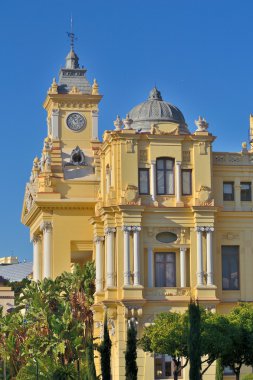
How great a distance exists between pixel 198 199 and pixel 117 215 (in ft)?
16.8

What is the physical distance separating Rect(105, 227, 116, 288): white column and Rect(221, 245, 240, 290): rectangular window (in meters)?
7.31

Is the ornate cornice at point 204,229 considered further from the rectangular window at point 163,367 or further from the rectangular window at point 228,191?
the rectangular window at point 163,367

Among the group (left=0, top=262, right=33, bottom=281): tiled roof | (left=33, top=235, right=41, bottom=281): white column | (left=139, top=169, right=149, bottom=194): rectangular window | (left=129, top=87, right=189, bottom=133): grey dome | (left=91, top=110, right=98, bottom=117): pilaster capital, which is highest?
(left=91, top=110, right=98, bottom=117): pilaster capital

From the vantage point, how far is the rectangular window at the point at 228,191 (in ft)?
231

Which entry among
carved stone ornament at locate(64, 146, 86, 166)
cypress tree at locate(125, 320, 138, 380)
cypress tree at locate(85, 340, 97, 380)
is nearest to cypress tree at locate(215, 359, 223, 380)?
cypress tree at locate(85, 340, 97, 380)

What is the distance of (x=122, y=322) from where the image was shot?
6612 centimetres

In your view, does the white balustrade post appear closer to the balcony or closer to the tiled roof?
the balcony

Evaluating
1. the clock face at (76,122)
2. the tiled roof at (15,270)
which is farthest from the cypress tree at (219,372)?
the tiled roof at (15,270)

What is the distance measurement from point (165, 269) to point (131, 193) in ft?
17.1

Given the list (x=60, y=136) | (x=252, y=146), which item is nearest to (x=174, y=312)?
(x=252, y=146)

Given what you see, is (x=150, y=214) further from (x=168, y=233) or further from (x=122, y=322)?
(x=122, y=322)

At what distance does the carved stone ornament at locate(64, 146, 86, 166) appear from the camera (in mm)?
81469

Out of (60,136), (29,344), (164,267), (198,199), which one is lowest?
(29,344)

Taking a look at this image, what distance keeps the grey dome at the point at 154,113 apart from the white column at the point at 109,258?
1022 centimetres
